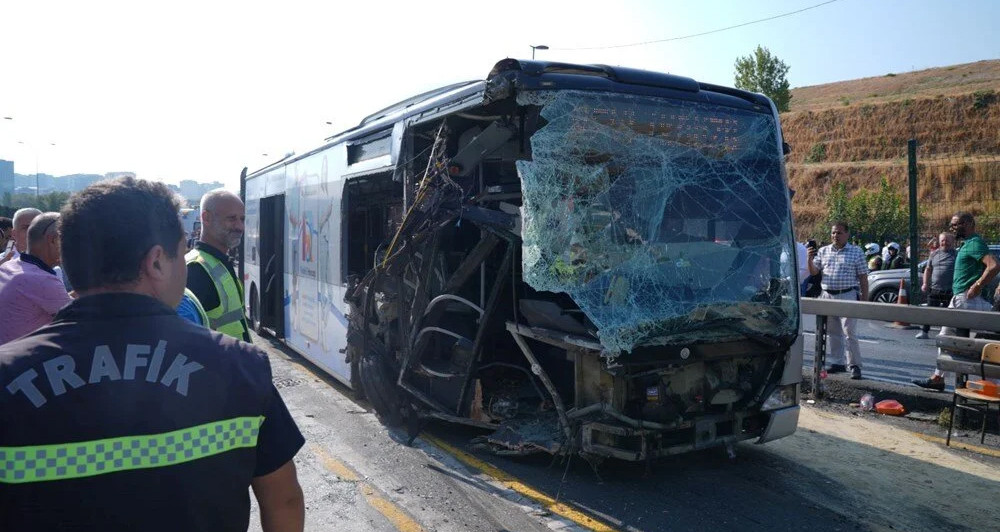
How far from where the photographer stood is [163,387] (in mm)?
1589

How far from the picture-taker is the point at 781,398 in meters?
5.41

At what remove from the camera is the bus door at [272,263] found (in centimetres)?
1054

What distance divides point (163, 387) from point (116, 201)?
19.9 inches

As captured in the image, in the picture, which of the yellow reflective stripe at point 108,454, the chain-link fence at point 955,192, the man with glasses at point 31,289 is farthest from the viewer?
the chain-link fence at point 955,192

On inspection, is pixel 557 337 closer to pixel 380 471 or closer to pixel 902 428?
pixel 380 471

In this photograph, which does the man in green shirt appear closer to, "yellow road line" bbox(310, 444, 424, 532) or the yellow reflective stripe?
"yellow road line" bbox(310, 444, 424, 532)

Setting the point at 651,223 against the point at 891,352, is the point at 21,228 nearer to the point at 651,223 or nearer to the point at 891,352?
the point at 651,223

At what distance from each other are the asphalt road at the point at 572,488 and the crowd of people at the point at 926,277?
2116mm

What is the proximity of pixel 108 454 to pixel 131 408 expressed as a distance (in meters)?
0.10

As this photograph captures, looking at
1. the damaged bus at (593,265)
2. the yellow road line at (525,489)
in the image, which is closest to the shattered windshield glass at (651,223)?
the damaged bus at (593,265)

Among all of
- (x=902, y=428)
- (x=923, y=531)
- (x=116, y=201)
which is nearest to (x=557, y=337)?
(x=923, y=531)

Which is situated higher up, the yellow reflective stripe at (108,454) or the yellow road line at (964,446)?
the yellow reflective stripe at (108,454)

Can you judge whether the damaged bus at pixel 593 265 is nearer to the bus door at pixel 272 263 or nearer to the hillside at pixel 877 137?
the bus door at pixel 272 263

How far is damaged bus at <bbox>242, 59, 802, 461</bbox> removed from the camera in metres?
4.78
